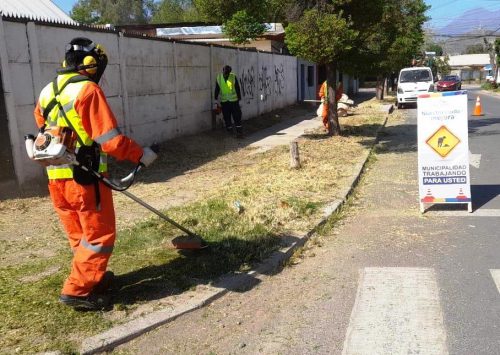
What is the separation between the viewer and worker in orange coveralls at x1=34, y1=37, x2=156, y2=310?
3.68 meters

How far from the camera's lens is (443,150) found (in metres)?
6.85

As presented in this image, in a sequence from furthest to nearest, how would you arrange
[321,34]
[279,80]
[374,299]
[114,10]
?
[114,10] → [279,80] → [321,34] → [374,299]

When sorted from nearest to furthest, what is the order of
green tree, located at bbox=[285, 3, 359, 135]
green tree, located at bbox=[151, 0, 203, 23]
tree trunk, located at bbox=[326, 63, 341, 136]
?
1. green tree, located at bbox=[285, 3, 359, 135]
2. tree trunk, located at bbox=[326, 63, 341, 136]
3. green tree, located at bbox=[151, 0, 203, 23]

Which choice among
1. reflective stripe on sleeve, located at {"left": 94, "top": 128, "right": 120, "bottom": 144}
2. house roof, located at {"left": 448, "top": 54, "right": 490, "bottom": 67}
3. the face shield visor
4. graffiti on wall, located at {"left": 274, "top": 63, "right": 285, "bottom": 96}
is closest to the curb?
reflective stripe on sleeve, located at {"left": 94, "top": 128, "right": 120, "bottom": 144}

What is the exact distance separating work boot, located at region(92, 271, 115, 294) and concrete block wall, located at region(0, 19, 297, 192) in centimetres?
396

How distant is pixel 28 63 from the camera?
A: 7.75 m

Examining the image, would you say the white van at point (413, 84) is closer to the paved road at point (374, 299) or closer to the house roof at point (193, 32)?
the house roof at point (193, 32)

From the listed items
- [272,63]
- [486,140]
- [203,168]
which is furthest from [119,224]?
[272,63]

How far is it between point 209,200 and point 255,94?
1219cm

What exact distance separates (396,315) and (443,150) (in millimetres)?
3395

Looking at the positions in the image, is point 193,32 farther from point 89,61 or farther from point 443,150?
point 89,61

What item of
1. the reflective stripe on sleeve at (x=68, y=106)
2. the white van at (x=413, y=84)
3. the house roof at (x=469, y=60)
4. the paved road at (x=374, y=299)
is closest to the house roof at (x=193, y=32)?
the white van at (x=413, y=84)

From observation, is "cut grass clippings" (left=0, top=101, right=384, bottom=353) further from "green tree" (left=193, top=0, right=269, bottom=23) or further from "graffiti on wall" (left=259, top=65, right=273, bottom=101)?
"green tree" (left=193, top=0, right=269, bottom=23)

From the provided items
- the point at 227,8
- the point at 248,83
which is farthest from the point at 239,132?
the point at 227,8
